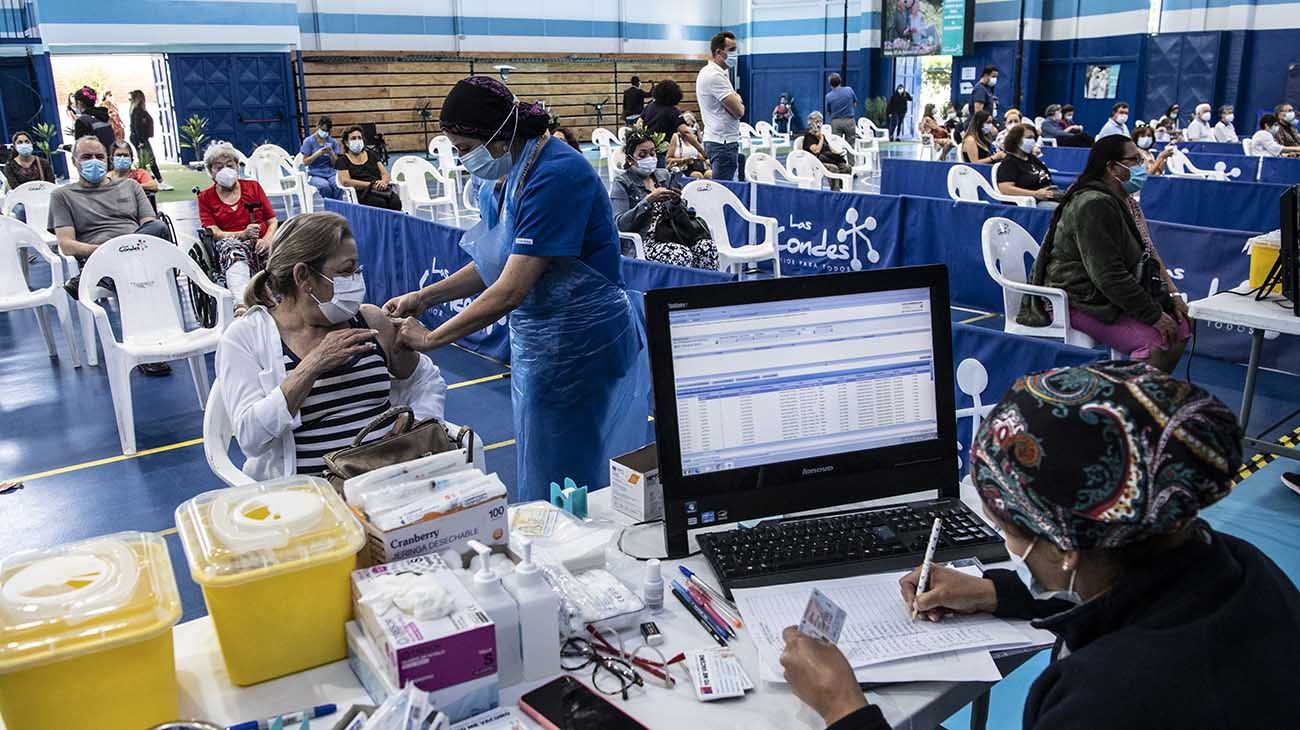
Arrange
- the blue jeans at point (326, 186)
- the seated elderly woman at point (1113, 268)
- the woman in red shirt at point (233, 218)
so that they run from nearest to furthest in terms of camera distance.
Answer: the seated elderly woman at point (1113, 268)
the woman in red shirt at point (233, 218)
the blue jeans at point (326, 186)

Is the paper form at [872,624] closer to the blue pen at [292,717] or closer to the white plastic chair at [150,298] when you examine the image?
the blue pen at [292,717]

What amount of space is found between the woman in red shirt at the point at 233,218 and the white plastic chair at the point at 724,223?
9.64 feet

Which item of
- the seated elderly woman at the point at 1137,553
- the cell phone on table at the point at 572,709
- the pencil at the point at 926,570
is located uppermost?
the seated elderly woman at the point at 1137,553

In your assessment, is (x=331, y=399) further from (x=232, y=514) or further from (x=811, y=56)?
(x=811, y=56)

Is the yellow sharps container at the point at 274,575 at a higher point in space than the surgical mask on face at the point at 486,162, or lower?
lower

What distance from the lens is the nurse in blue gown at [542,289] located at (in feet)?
9.00

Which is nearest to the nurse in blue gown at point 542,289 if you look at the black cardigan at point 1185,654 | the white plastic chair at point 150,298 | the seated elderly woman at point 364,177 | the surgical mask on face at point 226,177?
the black cardigan at point 1185,654

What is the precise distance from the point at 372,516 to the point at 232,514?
0.20 m

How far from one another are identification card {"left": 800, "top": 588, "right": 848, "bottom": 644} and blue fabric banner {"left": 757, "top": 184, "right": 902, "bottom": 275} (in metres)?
5.93

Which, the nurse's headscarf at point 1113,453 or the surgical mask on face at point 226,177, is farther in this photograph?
the surgical mask on face at point 226,177

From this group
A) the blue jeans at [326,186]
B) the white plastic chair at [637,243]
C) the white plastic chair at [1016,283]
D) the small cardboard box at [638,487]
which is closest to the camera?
the small cardboard box at [638,487]

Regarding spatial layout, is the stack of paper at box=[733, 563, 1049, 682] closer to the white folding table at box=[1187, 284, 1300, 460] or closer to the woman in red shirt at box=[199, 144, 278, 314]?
the white folding table at box=[1187, 284, 1300, 460]

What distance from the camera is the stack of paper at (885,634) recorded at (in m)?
1.45

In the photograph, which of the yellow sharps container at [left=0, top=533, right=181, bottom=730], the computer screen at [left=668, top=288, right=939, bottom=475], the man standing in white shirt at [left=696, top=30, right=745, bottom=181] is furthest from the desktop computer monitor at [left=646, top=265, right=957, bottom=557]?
the man standing in white shirt at [left=696, top=30, right=745, bottom=181]
